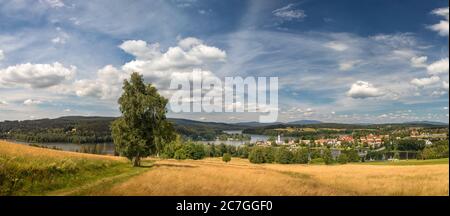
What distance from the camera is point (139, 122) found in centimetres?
3603

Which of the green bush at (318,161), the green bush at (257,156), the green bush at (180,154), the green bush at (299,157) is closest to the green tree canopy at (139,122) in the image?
the green bush at (180,154)

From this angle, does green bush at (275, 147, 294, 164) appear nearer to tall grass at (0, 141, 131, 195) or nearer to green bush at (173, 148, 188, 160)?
green bush at (173, 148, 188, 160)

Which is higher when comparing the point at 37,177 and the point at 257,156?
the point at 37,177

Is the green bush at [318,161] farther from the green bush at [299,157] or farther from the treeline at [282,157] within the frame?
the green bush at [299,157]

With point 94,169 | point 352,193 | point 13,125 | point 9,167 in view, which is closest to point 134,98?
point 94,169

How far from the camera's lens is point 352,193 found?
15133 mm

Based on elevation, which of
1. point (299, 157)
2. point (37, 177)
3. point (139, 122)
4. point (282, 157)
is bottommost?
point (299, 157)

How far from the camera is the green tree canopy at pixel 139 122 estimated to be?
35.1 meters

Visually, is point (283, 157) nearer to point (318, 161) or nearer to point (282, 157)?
point (282, 157)

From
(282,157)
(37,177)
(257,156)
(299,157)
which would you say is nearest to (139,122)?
(37,177)

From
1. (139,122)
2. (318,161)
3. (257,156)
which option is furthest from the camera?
(318,161)
